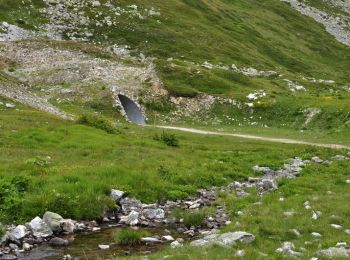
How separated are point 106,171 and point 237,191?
7.41 metres

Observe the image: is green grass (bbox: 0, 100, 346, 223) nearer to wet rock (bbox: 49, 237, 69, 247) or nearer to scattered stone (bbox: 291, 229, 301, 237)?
wet rock (bbox: 49, 237, 69, 247)

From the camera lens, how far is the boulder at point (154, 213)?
24.0 m

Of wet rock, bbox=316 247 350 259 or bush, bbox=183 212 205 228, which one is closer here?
wet rock, bbox=316 247 350 259

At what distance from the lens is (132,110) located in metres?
67.2

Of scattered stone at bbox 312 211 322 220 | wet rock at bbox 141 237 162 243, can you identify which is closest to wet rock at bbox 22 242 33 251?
wet rock at bbox 141 237 162 243

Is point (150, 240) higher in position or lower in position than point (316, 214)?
lower

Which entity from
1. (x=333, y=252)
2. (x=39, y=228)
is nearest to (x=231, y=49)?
(x=39, y=228)

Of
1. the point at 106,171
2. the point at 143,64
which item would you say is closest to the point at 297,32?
the point at 143,64

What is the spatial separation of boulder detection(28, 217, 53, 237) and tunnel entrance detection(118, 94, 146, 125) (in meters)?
42.5

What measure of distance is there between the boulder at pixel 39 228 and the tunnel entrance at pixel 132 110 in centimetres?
4247

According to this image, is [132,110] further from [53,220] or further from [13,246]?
[13,246]

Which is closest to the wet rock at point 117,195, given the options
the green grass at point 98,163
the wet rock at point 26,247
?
the green grass at point 98,163

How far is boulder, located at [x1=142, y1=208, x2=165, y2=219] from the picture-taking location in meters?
24.0

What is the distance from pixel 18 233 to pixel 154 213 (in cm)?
655
